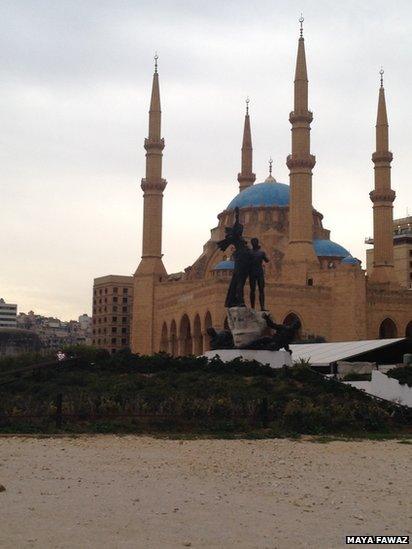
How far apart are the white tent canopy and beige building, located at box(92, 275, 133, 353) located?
5466 cm

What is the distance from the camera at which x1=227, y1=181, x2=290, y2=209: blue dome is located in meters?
60.2

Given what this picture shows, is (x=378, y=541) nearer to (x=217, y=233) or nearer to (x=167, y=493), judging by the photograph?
(x=167, y=493)

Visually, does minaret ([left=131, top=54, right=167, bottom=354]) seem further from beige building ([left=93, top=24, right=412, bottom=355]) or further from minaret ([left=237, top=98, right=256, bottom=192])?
minaret ([left=237, top=98, right=256, bottom=192])

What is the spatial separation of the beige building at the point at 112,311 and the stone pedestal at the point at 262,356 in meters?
61.2

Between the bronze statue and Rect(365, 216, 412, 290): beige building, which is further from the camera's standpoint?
Rect(365, 216, 412, 290): beige building

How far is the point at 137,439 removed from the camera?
14.4 metres

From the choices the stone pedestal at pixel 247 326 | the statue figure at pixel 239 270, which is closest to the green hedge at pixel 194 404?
the stone pedestal at pixel 247 326

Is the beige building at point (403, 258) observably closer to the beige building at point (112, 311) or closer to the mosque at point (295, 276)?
the beige building at point (112, 311)

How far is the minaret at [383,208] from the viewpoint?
54.2m

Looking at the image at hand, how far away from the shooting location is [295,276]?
49.5 m

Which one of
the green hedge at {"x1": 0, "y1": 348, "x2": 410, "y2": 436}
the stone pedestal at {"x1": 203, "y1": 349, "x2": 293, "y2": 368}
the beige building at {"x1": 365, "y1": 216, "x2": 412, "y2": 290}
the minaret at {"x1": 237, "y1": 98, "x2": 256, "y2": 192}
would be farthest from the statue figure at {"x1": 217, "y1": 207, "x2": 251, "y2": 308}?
the beige building at {"x1": 365, "y1": 216, "x2": 412, "y2": 290}

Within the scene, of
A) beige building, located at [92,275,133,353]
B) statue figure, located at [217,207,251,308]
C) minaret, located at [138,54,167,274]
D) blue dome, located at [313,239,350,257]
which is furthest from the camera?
beige building, located at [92,275,133,353]

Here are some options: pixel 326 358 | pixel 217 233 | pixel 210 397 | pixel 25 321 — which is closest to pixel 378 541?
pixel 210 397

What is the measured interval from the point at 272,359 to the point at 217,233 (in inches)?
1589
